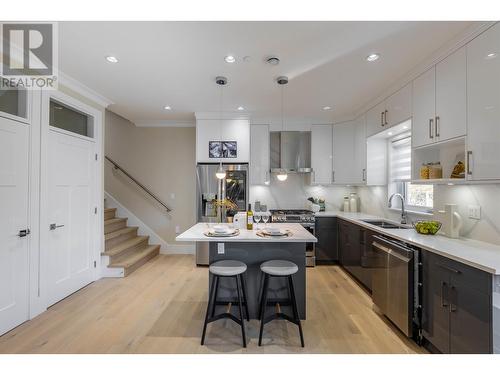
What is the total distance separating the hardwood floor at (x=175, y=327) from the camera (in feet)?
6.79

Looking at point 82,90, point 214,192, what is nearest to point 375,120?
point 214,192

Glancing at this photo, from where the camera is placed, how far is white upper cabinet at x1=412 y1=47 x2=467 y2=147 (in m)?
2.04

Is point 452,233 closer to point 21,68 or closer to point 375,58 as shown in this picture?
point 375,58

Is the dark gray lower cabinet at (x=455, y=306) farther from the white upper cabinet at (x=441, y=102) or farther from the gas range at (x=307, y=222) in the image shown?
the gas range at (x=307, y=222)

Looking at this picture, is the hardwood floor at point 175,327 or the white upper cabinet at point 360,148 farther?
the white upper cabinet at point 360,148

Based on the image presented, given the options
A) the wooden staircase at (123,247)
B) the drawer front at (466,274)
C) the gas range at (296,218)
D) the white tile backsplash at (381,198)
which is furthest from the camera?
the gas range at (296,218)

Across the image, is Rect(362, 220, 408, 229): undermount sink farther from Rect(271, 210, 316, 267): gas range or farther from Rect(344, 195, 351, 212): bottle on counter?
Rect(344, 195, 351, 212): bottle on counter

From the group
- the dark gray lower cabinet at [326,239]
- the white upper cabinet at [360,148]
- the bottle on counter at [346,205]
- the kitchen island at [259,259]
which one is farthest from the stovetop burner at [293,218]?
the kitchen island at [259,259]

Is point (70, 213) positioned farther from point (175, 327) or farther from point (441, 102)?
point (441, 102)

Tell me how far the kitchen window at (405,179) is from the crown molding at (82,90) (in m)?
4.36

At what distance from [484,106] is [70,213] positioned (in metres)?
4.43

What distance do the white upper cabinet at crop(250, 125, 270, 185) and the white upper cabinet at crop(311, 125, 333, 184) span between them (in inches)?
34.6

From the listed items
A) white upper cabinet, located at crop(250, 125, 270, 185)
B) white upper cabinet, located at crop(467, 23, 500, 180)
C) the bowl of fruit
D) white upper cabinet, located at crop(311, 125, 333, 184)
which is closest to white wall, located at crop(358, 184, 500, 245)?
the bowl of fruit

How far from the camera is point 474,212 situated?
2.20 meters
